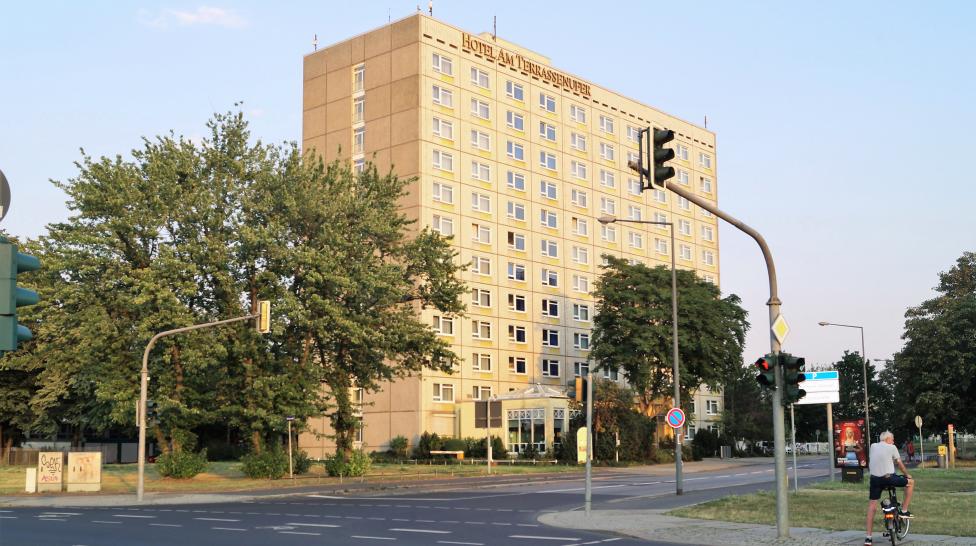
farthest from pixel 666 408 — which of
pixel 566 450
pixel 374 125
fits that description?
pixel 374 125

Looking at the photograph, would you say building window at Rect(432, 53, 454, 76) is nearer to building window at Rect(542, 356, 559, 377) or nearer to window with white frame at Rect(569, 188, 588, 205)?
window with white frame at Rect(569, 188, 588, 205)

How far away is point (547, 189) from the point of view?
283 ft

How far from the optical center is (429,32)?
76.8 metres

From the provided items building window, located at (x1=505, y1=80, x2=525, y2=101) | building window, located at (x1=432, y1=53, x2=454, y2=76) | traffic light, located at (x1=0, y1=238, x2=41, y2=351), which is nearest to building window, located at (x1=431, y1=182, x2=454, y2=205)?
building window, located at (x1=432, y1=53, x2=454, y2=76)

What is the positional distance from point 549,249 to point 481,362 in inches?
515

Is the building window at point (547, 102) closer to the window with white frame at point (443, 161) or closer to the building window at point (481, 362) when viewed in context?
the window with white frame at point (443, 161)

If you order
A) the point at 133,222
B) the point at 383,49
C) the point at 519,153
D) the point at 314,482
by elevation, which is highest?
the point at 383,49

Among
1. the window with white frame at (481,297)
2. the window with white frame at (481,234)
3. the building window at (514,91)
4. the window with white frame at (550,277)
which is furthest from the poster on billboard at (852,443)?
the building window at (514,91)

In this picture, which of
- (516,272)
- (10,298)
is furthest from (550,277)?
(10,298)

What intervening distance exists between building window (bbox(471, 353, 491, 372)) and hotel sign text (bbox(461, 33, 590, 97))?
2377 cm

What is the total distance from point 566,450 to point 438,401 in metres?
11.9

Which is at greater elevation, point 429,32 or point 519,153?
point 429,32

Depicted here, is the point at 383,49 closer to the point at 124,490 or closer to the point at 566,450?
the point at 566,450

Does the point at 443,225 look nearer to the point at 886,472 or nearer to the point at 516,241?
the point at 516,241
